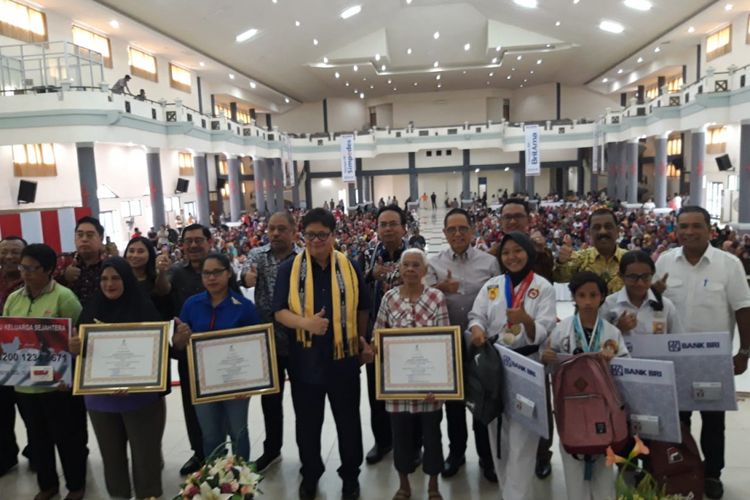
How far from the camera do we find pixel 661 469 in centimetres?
284

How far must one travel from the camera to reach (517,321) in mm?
2820

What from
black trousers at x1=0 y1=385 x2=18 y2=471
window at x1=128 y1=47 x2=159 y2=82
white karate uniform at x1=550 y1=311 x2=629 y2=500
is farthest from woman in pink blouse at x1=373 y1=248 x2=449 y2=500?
window at x1=128 y1=47 x2=159 y2=82

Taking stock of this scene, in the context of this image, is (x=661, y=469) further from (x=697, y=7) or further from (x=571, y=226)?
(x=697, y=7)

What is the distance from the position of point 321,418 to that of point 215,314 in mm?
910

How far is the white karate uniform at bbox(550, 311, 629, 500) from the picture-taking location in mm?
2766

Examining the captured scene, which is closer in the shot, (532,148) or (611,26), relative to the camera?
(611,26)

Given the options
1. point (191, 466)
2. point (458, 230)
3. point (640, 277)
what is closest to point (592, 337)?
point (640, 277)

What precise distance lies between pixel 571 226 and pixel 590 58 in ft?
65.0

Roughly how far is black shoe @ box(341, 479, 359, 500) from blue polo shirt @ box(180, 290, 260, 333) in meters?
1.16

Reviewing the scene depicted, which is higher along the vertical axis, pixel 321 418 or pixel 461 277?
pixel 461 277

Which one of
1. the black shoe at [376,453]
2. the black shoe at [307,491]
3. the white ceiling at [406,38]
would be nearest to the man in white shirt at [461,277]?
the black shoe at [376,453]

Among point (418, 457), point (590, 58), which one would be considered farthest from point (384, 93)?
point (418, 457)

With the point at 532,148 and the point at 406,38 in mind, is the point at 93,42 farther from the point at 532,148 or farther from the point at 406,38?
the point at 532,148

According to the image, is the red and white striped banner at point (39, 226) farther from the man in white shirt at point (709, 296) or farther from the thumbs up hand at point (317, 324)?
the man in white shirt at point (709, 296)
